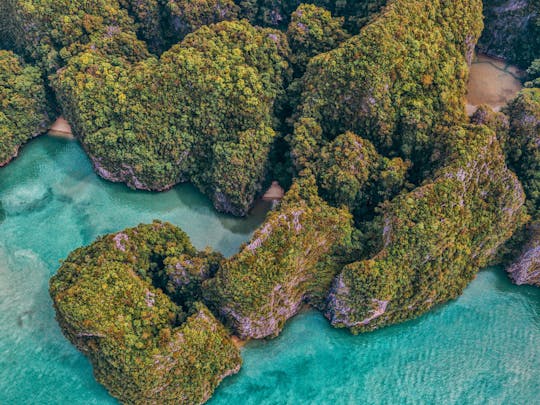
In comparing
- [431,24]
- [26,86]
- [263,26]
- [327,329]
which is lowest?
[327,329]

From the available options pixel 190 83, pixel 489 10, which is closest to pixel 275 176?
pixel 190 83

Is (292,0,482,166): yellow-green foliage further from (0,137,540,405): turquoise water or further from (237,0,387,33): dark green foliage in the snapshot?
Result: (0,137,540,405): turquoise water

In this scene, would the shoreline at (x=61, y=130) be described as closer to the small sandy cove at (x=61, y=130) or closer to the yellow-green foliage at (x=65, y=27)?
the small sandy cove at (x=61, y=130)

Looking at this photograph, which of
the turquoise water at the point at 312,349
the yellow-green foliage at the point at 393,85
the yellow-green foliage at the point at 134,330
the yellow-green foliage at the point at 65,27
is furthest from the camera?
the yellow-green foliage at the point at 65,27

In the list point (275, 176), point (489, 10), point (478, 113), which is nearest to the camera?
point (478, 113)

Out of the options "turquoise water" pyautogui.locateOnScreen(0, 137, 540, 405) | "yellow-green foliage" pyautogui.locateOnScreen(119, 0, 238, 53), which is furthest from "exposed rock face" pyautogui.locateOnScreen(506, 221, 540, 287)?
"yellow-green foliage" pyautogui.locateOnScreen(119, 0, 238, 53)

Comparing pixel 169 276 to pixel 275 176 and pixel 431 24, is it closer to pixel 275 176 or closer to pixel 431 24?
pixel 275 176

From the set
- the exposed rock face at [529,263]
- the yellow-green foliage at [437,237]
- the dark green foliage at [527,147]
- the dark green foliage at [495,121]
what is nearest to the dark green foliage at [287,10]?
the dark green foliage at [495,121]
